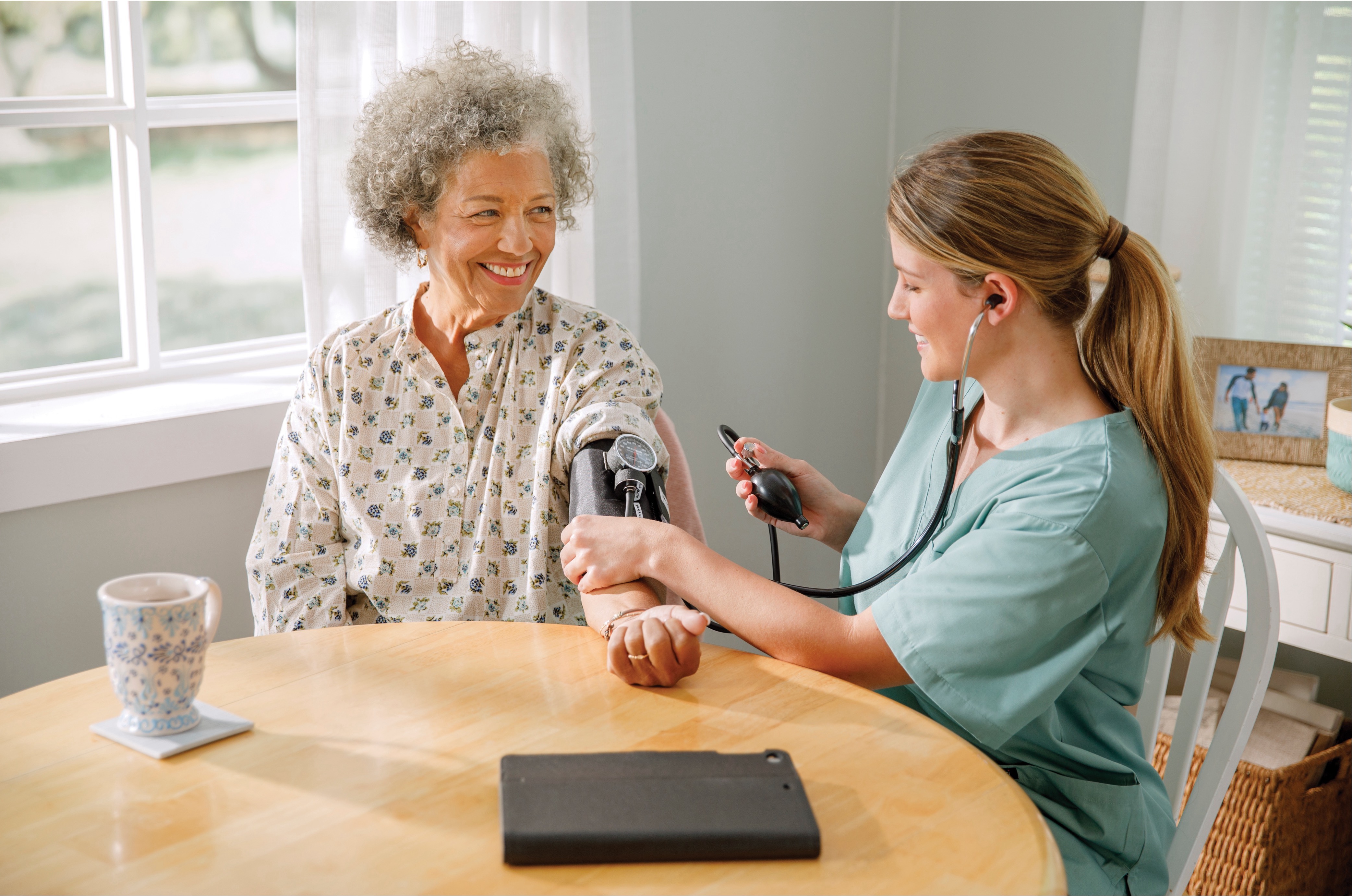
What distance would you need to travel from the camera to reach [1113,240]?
1.24 m

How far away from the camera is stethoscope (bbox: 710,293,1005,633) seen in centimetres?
129

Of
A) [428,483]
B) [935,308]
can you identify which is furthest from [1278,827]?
[428,483]

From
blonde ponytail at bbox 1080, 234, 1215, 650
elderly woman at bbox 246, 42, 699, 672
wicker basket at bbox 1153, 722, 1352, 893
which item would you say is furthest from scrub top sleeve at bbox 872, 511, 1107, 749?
wicker basket at bbox 1153, 722, 1352, 893

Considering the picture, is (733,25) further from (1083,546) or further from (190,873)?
A: (190,873)

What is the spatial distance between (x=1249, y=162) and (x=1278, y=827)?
4.10 ft

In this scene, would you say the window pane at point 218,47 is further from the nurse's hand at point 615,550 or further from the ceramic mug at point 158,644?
the ceramic mug at point 158,644

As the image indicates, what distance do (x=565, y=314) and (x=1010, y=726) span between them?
840 millimetres

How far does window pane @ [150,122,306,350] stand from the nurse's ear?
1.36 meters

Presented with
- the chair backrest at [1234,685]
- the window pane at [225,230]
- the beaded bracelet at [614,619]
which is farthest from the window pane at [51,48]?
the chair backrest at [1234,685]

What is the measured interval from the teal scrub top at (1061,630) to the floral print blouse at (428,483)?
0.51 meters

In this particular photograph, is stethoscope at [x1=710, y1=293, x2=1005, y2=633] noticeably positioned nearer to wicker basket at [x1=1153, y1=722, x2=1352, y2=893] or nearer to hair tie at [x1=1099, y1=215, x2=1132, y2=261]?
hair tie at [x1=1099, y1=215, x2=1132, y2=261]

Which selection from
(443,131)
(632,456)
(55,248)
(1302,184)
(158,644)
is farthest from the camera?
(1302,184)

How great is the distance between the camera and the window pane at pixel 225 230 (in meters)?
2.16

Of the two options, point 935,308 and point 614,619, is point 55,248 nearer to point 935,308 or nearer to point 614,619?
point 614,619
